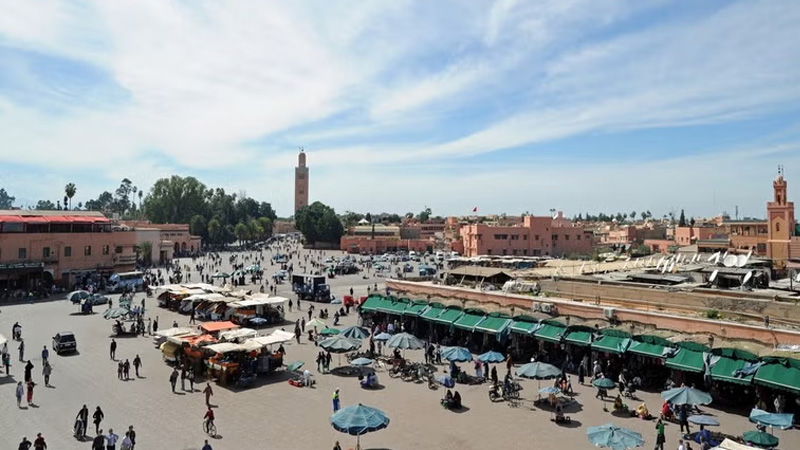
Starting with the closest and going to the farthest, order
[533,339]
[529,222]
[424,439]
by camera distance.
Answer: [424,439] → [533,339] → [529,222]

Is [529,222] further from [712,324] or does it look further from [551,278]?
[712,324]

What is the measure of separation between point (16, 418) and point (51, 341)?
10.6 m

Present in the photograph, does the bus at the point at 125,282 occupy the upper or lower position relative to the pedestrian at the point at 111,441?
upper

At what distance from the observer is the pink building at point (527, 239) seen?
260 feet

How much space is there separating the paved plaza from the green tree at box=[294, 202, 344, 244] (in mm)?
76573

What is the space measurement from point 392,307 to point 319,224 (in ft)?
237

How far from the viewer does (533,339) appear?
22.3 metres

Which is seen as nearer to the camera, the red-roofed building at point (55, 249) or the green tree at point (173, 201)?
the red-roofed building at point (55, 249)

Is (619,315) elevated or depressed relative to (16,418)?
elevated

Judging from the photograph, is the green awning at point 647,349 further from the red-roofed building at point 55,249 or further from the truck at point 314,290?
the red-roofed building at point 55,249

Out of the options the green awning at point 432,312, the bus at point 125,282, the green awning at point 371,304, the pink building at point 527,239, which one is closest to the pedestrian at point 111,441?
the green awning at point 432,312

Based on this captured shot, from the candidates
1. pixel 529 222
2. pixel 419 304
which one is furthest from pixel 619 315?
pixel 529 222

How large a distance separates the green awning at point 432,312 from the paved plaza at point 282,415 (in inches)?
226

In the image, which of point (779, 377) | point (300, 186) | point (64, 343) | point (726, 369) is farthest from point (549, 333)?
point (300, 186)
